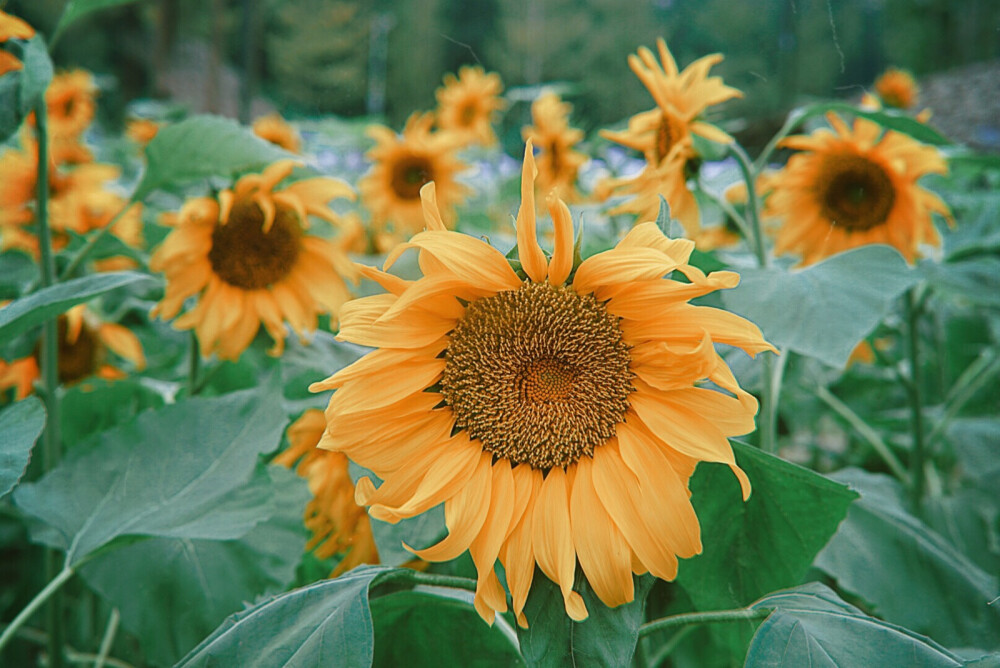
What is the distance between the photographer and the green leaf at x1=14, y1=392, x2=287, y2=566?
2.10ft

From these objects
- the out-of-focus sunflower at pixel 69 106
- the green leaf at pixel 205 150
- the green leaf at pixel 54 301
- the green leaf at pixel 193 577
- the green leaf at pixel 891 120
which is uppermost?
the green leaf at pixel 891 120

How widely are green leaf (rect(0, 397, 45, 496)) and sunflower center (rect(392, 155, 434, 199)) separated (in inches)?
63.5

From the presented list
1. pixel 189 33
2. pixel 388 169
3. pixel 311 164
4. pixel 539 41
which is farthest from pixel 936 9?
pixel 311 164

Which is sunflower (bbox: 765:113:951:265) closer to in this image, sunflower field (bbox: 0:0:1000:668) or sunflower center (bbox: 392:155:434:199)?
sunflower field (bbox: 0:0:1000:668)

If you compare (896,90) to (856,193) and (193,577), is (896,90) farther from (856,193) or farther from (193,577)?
(193,577)

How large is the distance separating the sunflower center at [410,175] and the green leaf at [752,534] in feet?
5.50

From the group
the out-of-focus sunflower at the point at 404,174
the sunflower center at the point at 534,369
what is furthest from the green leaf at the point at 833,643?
the out-of-focus sunflower at the point at 404,174

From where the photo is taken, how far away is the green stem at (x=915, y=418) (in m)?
1.02

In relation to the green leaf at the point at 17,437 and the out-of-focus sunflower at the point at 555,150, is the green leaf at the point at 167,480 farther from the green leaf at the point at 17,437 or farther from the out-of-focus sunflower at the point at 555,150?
the out-of-focus sunflower at the point at 555,150

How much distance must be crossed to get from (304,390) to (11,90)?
0.41 meters

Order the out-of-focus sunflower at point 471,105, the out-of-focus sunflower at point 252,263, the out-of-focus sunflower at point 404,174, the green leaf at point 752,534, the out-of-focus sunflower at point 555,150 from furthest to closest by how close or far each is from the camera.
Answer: the out-of-focus sunflower at point 471,105 → the out-of-focus sunflower at point 404,174 → the out-of-focus sunflower at point 555,150 → the out-of-focus sunflower at point 252,263 → the green leaf at point 752,534

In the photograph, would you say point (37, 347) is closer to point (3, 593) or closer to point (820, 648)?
point (3, 593)

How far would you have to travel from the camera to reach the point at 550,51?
4172mm

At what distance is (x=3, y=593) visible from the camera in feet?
3.89
